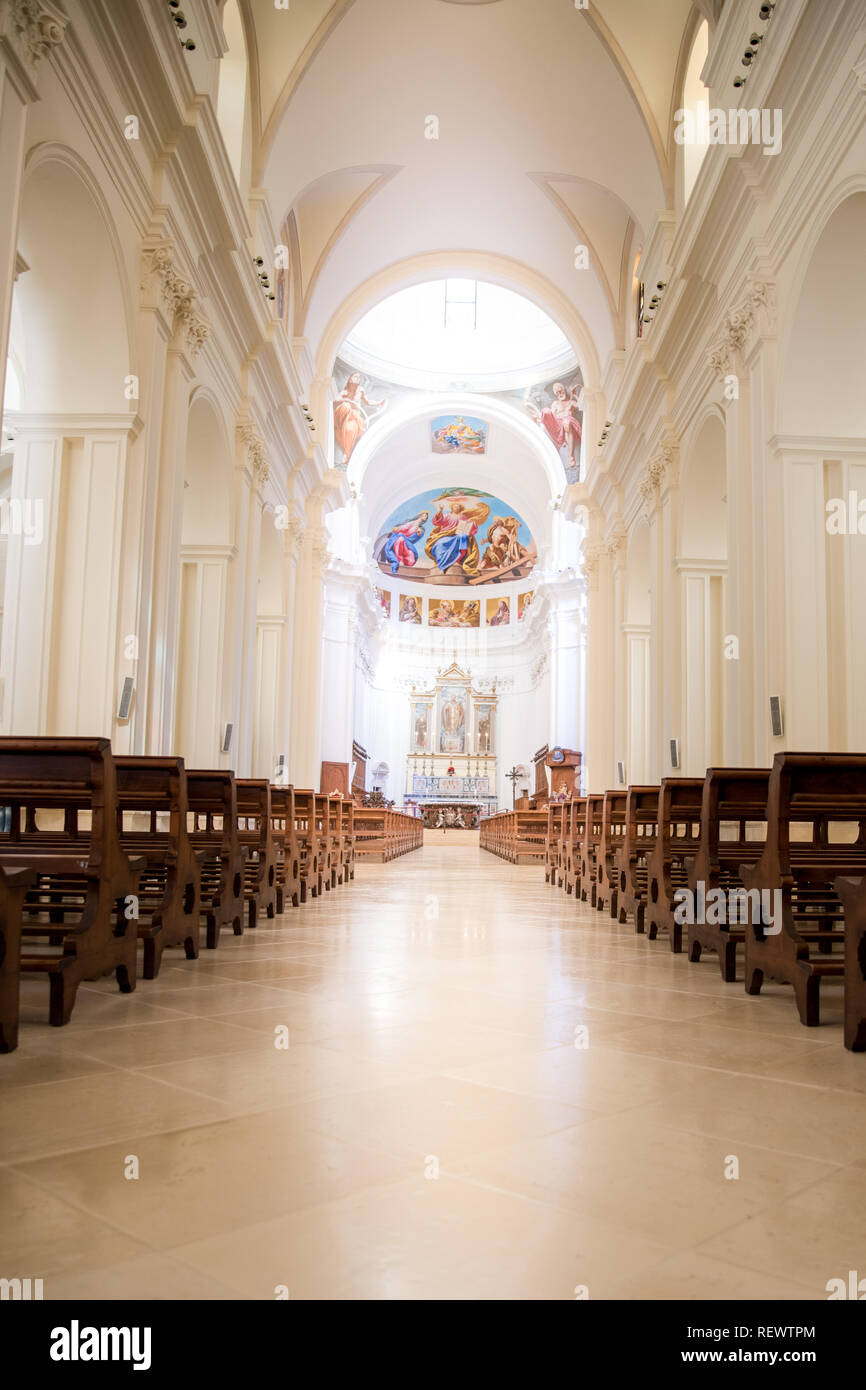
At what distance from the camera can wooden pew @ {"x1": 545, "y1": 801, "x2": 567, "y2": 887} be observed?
11253 mm

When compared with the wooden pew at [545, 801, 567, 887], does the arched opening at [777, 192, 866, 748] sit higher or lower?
higher

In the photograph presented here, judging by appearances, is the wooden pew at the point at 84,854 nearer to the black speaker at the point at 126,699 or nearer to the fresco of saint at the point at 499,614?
the black speaker at the point at 126,699

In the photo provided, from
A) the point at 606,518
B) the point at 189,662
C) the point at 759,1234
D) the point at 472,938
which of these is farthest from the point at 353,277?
the point at 759,1234

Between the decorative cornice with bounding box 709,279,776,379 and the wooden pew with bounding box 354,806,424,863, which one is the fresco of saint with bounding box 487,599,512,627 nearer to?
the wooden pew with bounding box 354,806,424,863

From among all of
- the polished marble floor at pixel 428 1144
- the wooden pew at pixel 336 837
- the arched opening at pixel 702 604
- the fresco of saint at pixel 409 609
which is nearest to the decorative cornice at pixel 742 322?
the arched opening at pixel 702 604

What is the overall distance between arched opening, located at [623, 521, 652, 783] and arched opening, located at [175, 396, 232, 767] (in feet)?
21.5

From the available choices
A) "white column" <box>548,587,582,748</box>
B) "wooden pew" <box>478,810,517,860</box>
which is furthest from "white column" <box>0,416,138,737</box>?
"white column" <box>548,587,582,748</box>

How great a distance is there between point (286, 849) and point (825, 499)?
493 centimetres

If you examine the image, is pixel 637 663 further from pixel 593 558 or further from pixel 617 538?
pixel 593 558

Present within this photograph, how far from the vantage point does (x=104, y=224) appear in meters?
7.02

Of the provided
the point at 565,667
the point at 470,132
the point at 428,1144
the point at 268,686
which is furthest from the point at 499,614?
the point at 428,1144

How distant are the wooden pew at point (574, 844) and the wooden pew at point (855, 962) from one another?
6167mm

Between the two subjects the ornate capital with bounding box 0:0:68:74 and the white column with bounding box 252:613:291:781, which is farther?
the white column with bounding box 252:613:291:781

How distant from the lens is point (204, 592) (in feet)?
36.4
